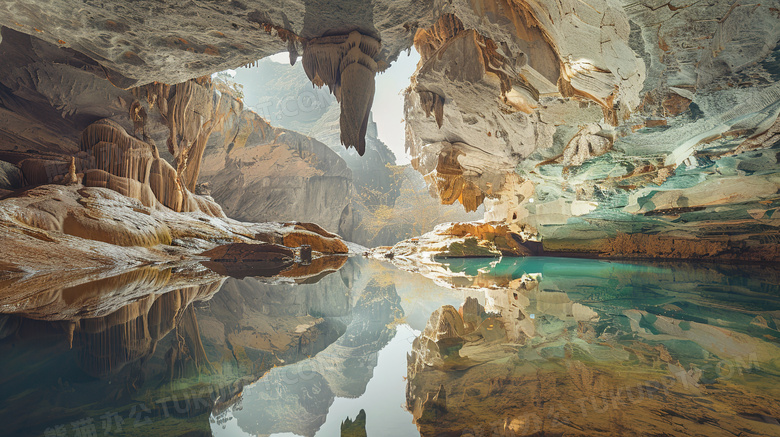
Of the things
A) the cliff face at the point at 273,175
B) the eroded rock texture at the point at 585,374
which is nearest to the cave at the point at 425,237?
the eroded rock texture at the point at 585,374

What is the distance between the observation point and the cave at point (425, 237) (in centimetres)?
99

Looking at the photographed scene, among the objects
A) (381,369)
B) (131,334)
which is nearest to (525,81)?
(381,369)

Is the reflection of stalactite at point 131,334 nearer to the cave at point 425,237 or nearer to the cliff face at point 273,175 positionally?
the cave at point 425,237

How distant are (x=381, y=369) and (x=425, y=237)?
1017cm

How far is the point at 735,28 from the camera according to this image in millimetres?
2434

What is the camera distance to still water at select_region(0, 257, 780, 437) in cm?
86

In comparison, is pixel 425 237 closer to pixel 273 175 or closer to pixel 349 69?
pixel 349 69

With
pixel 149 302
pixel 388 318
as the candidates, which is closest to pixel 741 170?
pixel 388 318

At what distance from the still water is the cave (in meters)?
0.01

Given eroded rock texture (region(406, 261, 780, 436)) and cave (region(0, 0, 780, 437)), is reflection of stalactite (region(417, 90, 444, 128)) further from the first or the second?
eroded rock texture (region(406, 261, 780, 436))

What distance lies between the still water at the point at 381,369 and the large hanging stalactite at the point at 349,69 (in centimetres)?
326

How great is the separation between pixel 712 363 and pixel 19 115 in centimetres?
1168

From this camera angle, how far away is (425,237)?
11.4m

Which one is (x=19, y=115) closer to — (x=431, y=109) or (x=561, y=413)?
(x=431, y=109)
